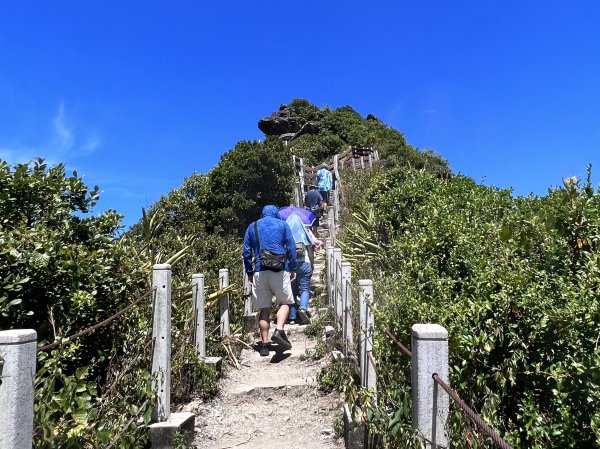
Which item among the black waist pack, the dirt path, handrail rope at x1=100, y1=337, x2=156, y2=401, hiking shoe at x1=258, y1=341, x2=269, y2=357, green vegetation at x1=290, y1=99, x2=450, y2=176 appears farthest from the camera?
green vegetation at x1=290, y1=99, x2=450, y2=176

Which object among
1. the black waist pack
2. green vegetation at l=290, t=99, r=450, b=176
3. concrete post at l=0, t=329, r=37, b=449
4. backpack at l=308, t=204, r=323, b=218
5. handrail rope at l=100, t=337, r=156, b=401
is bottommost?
handrail rope at l=100, t=337, r=156, b=401

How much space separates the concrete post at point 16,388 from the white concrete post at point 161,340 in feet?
5.35

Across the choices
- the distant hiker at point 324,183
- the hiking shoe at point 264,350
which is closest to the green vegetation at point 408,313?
the hiking shoe at point 264,350

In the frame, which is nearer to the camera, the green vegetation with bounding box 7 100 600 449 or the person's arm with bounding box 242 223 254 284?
the green vegetation with bounding box 7 100 600 449

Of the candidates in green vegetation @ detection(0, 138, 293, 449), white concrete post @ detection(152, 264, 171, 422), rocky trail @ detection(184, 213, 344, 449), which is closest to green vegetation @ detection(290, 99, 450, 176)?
rocky trail @ detection(184, 213, 344, 449)

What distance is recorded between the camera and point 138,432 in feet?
11.1

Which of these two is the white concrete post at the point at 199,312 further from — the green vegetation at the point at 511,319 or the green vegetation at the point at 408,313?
the green vegetation at the point at 511,319

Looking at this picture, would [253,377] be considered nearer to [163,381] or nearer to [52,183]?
[163,381]

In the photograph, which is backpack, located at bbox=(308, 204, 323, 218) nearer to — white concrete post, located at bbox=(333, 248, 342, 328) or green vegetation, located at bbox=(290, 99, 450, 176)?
white concrete post, located at bbox=(333, 248, 342, 328)

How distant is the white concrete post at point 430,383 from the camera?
209 cm

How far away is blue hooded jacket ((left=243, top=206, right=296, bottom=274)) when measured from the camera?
19.1ft

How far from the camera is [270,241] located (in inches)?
229

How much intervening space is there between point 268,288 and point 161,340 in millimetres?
2276

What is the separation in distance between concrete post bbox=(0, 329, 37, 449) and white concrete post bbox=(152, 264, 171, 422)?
5.35 ft
